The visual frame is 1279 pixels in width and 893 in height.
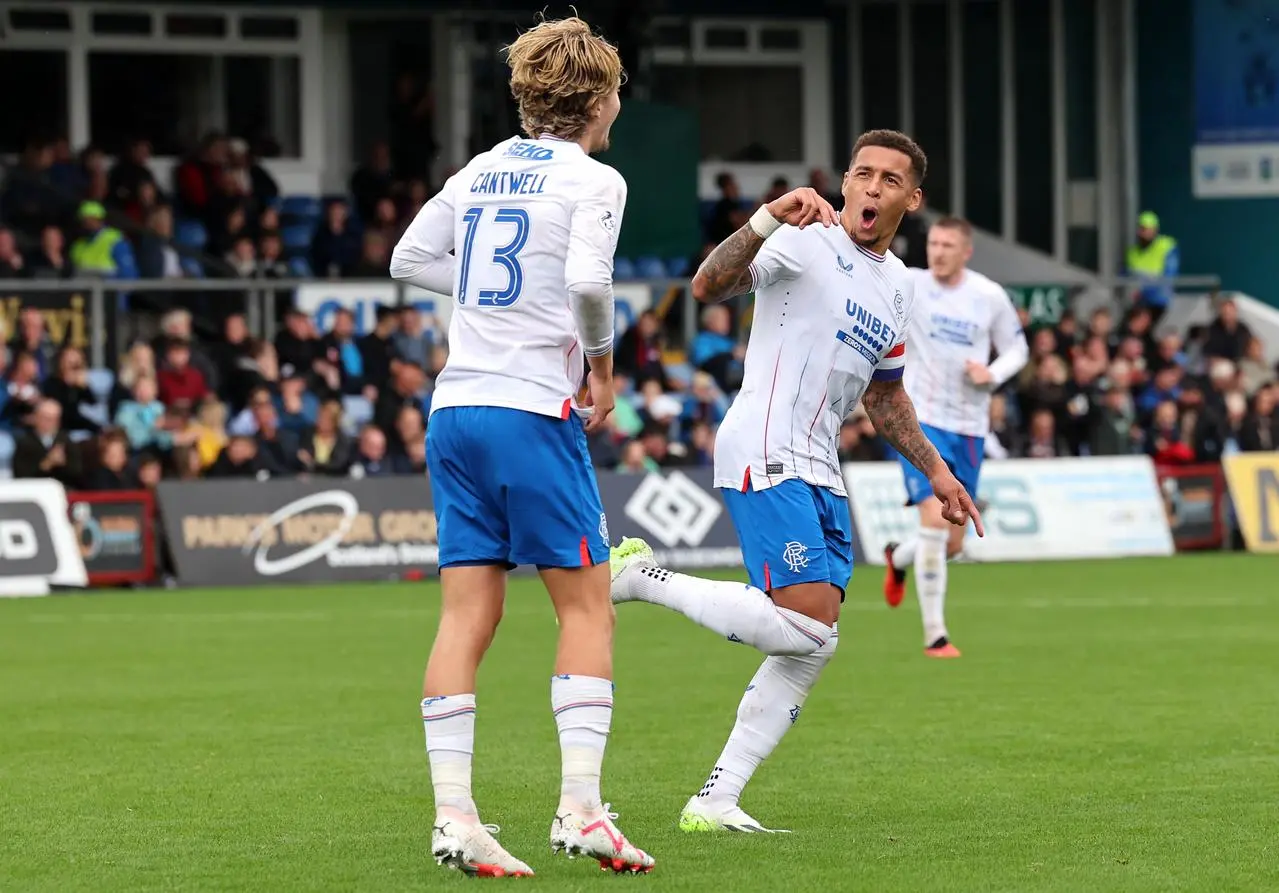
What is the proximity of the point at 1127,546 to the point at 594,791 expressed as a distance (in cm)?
1762

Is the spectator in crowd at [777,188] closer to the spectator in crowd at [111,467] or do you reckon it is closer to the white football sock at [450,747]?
the spectator in crowd at [111,467]

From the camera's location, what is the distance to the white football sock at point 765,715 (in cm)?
721

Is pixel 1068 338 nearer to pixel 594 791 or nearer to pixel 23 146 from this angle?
pixel 23 146

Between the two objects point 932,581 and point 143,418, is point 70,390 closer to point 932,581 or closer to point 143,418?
point 143,418

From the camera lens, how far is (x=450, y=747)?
621cm

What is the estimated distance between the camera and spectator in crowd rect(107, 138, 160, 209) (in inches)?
1011

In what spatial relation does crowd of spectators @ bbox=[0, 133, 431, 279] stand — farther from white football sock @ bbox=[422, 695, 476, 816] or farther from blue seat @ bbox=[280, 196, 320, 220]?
white football sock @ bbox=[422, 695, 476, 816]

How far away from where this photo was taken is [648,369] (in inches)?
961

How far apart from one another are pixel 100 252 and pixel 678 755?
1627 centimetres

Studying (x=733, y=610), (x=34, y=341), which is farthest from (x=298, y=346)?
(x=733, y=610)

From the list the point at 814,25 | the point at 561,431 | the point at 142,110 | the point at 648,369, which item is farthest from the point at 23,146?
the point at 561,431

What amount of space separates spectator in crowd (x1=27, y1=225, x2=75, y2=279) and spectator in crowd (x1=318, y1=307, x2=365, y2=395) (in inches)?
109

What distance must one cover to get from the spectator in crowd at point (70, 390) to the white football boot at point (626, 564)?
598 inches

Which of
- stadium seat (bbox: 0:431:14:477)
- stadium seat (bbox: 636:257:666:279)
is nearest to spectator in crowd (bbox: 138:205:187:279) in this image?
stadium seat (bbox: 0:431:14:477)
